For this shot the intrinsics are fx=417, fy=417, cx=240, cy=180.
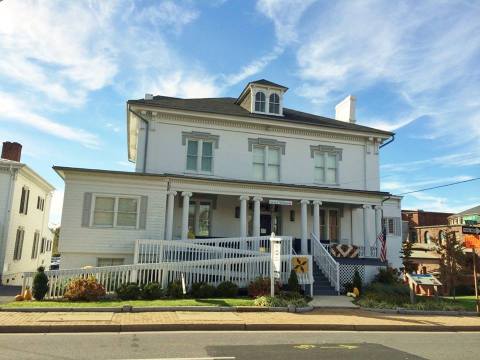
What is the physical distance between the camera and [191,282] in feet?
51.2

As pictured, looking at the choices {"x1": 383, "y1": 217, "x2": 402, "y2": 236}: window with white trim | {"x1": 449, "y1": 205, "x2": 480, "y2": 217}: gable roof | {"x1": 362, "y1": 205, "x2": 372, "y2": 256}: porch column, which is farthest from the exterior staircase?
{"x1": 449, "y1": 205, "x2": 480, "y2": 217}: gable roof

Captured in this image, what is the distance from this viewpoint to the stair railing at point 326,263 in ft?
57.1

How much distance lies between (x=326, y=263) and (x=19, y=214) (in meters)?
18.4

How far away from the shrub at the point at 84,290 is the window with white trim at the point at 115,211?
4.12 metres

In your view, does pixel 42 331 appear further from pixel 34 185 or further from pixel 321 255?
pixel 34 185

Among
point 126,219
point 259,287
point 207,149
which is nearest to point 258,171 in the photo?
point 207,149

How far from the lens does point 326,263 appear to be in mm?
18391

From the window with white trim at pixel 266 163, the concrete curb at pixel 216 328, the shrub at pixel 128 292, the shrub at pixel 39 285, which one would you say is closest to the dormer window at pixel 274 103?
the window with white trim at pixel 266 163

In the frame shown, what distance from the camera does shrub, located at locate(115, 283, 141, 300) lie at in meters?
13.8

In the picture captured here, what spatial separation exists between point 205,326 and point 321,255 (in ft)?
32.3

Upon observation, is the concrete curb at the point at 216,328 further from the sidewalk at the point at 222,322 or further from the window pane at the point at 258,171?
the window pane at the point at 258,171

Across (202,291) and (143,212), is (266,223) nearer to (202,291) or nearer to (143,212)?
(143,212)

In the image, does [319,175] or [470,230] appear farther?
[319,175]

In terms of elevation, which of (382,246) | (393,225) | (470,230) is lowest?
(382,246)
